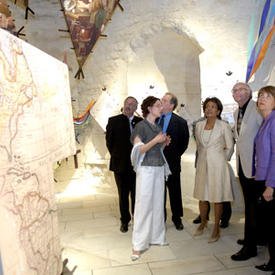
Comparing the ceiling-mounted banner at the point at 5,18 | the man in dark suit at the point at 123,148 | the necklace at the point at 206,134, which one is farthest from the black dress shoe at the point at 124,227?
the ceiling-mounted banner at the point at 5,18

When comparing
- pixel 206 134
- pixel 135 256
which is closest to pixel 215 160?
pixel 206 134

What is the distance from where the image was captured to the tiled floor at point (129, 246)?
98.4 inches

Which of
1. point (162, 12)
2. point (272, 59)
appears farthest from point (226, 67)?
point (162, 12)

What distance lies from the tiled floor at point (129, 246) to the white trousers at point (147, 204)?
186 mm

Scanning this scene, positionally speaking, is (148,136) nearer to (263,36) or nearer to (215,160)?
(215,160)

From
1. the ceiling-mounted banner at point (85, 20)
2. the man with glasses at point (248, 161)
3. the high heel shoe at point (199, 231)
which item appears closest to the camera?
the man with glasses at point (248, 161)

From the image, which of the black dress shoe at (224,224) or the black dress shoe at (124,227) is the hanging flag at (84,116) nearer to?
the black dress shoe at (124,227)

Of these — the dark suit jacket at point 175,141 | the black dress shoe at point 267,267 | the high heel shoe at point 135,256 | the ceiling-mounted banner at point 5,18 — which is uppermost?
the ceiling-mounted banner at point 5,18

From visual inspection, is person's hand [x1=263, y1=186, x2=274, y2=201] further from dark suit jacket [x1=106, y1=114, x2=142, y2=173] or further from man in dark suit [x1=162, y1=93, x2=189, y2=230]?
dark suit jacket [x1=106, y1=114, x2=142, y2=173]

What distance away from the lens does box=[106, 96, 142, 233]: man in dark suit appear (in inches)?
131

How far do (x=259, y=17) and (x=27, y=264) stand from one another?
3.82 meters

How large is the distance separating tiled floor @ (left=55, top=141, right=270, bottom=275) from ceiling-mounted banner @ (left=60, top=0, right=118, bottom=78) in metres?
2.76

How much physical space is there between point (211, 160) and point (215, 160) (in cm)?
4

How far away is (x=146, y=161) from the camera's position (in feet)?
8.89
